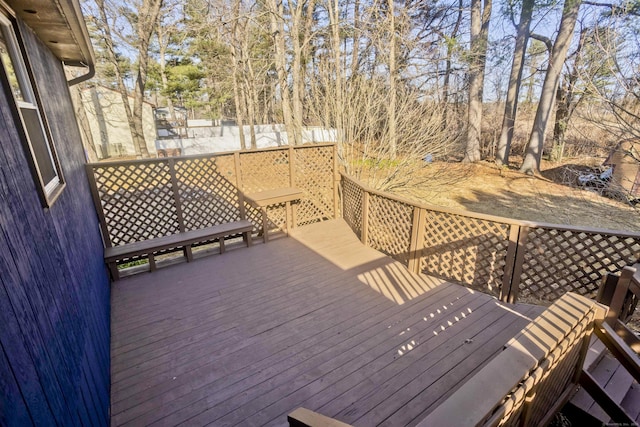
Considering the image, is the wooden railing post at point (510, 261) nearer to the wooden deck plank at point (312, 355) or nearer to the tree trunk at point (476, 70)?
the wooden deck plank at point (312, 355)

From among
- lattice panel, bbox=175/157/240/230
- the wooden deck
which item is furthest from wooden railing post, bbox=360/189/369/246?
lattice panel, bbox=175/157/240/230

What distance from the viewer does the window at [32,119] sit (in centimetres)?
172

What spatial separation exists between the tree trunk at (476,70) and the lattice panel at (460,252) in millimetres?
10012

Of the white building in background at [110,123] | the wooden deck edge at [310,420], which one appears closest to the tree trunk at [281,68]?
the wooden deck edge at [310,420]

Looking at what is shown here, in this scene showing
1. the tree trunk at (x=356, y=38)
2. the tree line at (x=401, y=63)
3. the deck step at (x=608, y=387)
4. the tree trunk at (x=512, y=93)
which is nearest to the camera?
the deck step at (x=608, y=387)

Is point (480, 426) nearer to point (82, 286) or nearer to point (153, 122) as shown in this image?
point (82, 286)

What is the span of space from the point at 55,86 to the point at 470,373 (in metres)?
4.41

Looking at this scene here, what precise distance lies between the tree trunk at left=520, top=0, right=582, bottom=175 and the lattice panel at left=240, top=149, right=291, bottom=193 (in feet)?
34.0

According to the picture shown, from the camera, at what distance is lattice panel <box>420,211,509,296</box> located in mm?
3645

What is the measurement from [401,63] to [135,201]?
7704 mm

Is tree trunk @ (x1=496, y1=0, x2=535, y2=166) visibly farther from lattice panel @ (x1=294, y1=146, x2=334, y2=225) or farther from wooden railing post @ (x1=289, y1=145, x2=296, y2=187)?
wooden railing post @ (x1=289, y1=145, x2=296, y2=187)

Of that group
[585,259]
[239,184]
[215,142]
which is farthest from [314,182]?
[215,142]

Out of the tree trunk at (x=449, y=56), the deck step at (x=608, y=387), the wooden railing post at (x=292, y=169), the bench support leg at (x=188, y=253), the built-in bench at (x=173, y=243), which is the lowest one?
the deck step at (x=608, y=387)

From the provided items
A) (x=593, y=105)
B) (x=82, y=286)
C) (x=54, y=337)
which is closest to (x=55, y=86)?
(x=82, y=286)
